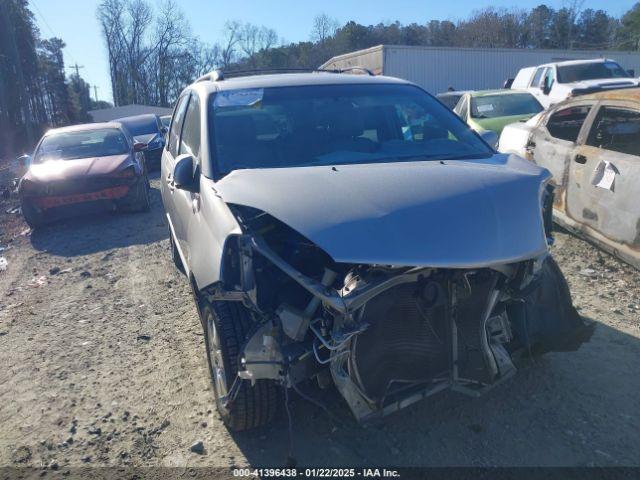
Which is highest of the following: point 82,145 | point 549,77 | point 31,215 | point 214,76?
point 214,76

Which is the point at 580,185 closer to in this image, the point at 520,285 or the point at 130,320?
the point at 520,285

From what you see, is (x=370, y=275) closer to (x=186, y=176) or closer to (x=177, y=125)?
(x=186, y=176)

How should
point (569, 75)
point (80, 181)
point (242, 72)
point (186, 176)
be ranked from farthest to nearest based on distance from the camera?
point (569, 75) → point (80, 181) → point (242, 72) → point (186, 176)

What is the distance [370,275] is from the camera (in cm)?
266

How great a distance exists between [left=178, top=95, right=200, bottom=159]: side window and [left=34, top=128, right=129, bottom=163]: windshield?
5.64 metres

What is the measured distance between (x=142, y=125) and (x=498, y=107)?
10.8 meters

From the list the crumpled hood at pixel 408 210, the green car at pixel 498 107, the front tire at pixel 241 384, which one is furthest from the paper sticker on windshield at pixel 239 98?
the green car at pixel 498 107

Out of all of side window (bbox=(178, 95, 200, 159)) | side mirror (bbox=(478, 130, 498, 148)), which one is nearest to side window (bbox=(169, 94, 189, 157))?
side window (bbox=(178, 95, 200, 159))

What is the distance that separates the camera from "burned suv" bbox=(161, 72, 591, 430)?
2.59m

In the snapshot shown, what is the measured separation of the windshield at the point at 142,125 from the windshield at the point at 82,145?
6838 mm

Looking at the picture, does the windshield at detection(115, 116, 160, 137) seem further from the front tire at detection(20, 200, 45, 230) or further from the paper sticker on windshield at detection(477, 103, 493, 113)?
the paper sticker on windshield at detection(477, 103, 493, 113)

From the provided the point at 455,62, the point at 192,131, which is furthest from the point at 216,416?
the point at 455,62

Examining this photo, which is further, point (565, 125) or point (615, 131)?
point (565, 125)

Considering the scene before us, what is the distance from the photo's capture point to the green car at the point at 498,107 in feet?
37.7
